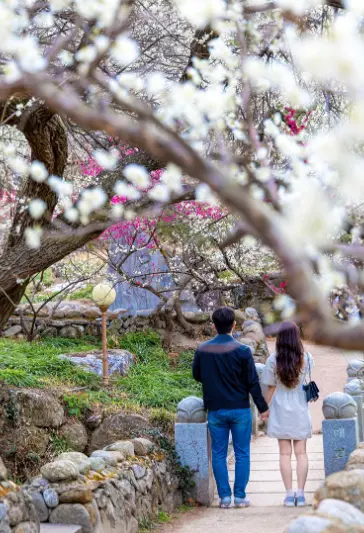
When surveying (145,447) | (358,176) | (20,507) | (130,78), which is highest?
(130,78)

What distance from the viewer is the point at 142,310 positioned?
15.6m

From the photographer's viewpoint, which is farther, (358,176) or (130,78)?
(130,78)

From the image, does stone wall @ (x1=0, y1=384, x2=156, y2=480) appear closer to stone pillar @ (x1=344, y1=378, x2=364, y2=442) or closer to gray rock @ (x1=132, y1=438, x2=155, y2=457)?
gray rock @ (x1=132, y1=438, x2=155, y2=457)

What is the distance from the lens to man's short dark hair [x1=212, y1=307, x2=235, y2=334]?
632 centimetres

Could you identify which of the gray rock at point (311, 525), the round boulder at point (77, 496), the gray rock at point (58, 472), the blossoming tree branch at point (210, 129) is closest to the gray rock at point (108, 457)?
the gray rock at point (58, 472)

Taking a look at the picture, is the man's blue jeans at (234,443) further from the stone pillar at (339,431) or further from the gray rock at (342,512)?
the gray rock at (342,512)

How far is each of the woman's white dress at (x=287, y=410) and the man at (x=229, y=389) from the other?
0.11 metres

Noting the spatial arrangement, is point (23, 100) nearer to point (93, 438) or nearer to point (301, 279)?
point (93, 438)

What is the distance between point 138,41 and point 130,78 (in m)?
4.22

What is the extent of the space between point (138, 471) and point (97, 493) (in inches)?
35.1

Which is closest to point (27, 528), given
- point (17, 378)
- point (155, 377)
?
point (17, 378)

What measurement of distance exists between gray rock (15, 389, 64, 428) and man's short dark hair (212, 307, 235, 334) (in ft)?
10.8

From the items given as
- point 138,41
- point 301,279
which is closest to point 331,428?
point 138,41

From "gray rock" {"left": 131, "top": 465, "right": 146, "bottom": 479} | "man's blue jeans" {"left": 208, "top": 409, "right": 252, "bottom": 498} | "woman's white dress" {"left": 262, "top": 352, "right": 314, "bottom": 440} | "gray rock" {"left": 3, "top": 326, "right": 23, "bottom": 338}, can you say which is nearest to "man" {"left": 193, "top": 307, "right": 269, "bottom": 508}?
"man's blue jeans" {"left": 208, "top": 409, "right": 252, "bottom": 498}
